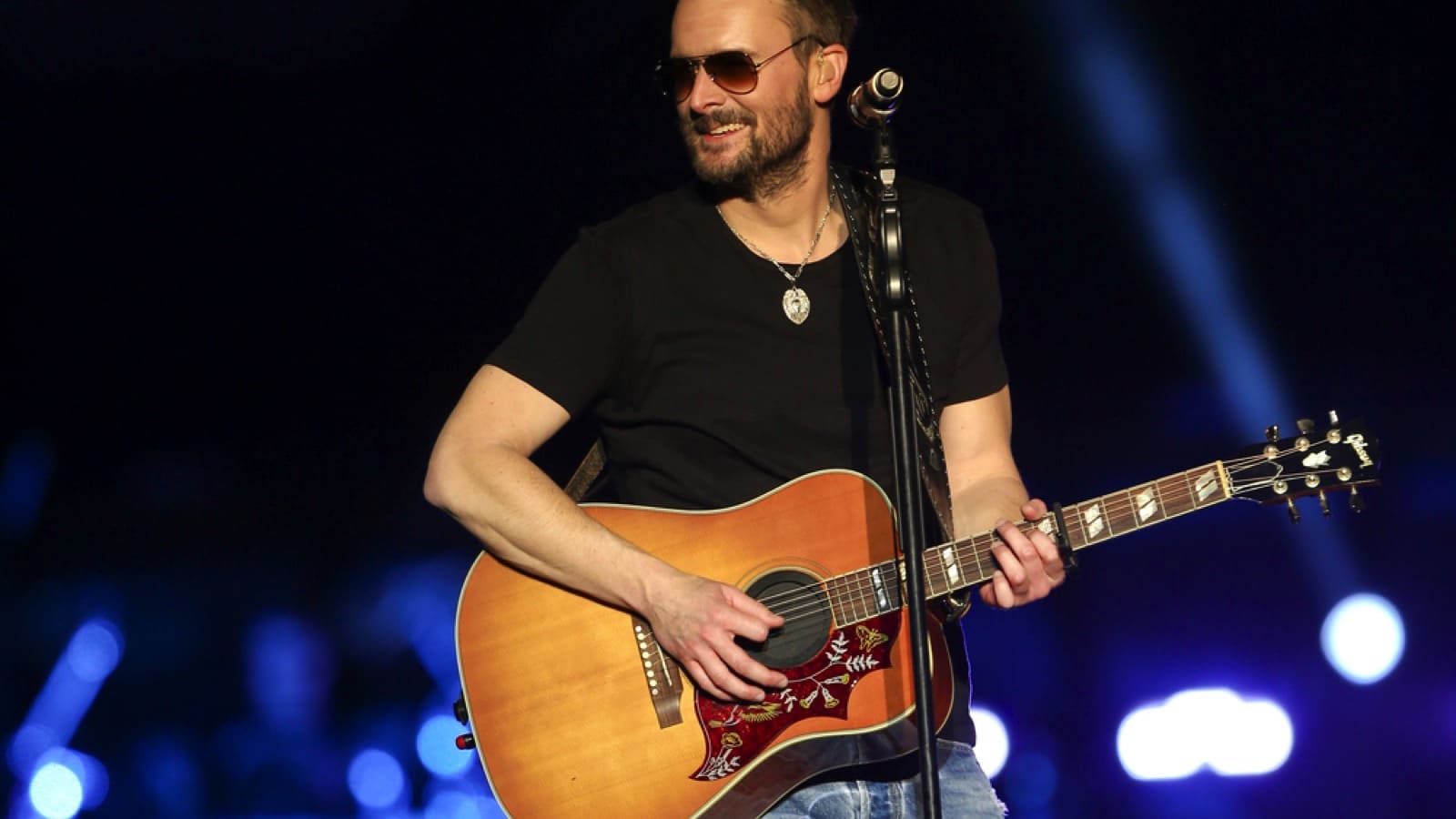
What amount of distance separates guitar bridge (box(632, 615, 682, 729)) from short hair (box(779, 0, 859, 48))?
156 centimetres

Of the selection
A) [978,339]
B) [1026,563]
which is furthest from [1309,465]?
[978,339]

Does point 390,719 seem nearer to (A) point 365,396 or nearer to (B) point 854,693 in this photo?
(A) point 365,396

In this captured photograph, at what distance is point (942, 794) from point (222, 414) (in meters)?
4.93

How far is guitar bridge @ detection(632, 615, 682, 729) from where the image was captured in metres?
2.81

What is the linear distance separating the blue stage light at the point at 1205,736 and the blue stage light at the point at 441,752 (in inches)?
137

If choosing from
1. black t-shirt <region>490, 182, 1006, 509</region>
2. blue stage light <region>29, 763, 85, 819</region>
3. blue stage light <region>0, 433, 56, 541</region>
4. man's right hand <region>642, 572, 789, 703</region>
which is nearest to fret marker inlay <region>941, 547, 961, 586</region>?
black t-shirt <region>490, 182, 1006, 509</region>

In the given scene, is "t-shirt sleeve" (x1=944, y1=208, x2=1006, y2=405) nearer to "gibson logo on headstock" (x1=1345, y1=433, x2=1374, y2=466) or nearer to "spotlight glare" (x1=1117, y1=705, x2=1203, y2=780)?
"gibson logo on headstock" (x1=1345, y1=433, x2=1374, y2=466)

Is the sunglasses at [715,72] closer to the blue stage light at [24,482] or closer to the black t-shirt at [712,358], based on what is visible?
the black t-shirt at [712,358]

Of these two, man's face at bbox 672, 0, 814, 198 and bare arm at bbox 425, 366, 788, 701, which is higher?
man's face at bbox 672, 0, 814, 198

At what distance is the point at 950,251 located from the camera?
3.38 meters

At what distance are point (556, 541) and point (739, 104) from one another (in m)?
1.17

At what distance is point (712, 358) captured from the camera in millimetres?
3143

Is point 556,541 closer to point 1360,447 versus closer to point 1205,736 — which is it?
point 1360,447

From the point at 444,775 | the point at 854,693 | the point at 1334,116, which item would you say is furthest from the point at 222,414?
the point at 1334,116
